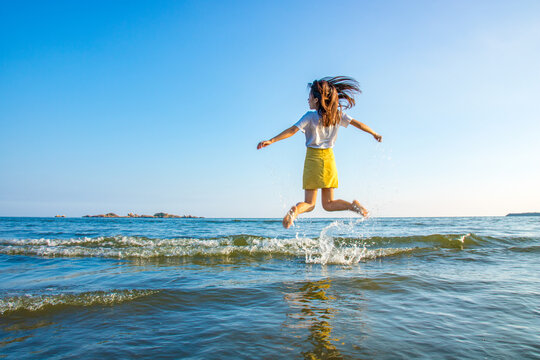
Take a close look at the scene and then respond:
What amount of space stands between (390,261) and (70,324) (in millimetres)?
6590

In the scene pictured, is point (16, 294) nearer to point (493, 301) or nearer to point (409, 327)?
point (409, 327)

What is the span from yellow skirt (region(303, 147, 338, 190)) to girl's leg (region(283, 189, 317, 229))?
0.41ft

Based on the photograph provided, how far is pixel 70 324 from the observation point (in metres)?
3.49

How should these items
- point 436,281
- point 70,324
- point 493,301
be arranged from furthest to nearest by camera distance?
point 436,281 → point 493,301 → point 70,324

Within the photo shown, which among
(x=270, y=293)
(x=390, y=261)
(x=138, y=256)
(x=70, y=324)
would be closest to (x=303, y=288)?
(x=270, y=293)

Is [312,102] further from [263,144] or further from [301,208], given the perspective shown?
[301,208]

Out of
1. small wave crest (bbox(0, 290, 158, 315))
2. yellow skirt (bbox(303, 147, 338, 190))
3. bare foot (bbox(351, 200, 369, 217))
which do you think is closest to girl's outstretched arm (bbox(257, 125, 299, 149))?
yellow skirt (bbox(303, 147, 338, 190))

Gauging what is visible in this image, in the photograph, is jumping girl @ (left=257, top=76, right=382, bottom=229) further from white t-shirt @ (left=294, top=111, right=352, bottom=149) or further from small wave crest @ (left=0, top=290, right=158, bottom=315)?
small wave crest @ (left=0, top=290, right=158, bottom=315)

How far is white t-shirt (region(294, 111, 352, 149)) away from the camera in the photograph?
5379 mm

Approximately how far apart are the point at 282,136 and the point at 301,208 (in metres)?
1.15

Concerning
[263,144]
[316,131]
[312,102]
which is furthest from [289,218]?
[312,102]

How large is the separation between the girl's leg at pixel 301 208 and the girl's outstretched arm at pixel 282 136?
997 mm

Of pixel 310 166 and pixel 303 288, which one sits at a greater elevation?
pixel 310 166

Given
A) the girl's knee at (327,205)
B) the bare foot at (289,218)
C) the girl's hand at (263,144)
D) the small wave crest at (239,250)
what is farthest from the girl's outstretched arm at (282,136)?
the small wave crest at (239,250)
